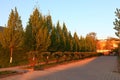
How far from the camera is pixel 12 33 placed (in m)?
33.3

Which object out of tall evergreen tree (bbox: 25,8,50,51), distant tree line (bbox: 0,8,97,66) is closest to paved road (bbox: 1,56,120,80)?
distant tree line (bbox: 0,8,97,66)

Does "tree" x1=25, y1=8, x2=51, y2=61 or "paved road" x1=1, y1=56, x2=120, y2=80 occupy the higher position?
"tree" x1=25, y1=8, x2=51, y2=61

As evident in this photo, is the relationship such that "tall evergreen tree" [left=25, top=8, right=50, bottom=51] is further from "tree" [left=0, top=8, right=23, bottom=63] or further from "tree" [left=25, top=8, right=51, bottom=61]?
"tree" [left=0, top=8, right=23, bottom=63]

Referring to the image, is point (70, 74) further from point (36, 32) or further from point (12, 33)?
point (36, 32)

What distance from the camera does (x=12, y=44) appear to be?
3319 cm

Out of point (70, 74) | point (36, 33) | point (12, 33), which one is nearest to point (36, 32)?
point (36, 33)

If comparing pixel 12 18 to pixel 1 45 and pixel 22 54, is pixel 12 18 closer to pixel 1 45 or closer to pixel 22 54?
pixel 1 45

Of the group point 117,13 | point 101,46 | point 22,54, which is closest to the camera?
point 117,13

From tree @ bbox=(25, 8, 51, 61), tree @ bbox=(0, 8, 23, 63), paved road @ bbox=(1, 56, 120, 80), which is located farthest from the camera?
tree @ bbox=(25, 8, 51, 61)

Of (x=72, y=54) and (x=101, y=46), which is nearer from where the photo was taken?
(x=72, y=54)

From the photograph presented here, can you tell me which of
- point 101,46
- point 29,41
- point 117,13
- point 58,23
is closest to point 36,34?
point 29,41

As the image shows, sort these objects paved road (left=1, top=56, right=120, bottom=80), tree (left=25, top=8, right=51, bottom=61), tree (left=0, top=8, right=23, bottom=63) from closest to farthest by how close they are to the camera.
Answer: paved road (left=1, top=56, right=120, bottom=80), tree (left=0, top=8, right=23, bottom=63), tree (left=25, top=8, right=51, bottom=61)

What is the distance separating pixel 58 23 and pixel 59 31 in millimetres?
2196

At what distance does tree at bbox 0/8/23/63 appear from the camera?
109 feet
